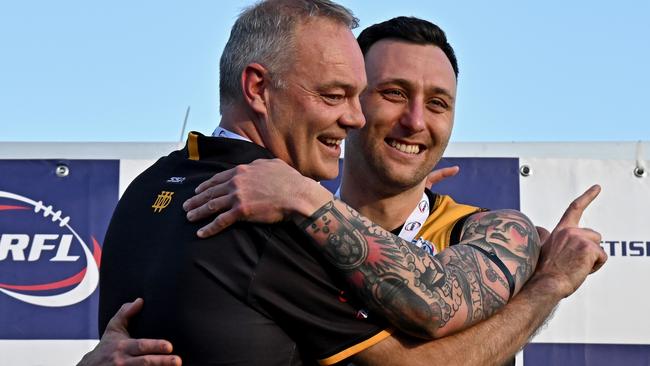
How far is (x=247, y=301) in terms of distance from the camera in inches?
107

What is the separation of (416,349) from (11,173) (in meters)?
4.10

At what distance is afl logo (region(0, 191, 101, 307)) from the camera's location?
614 centimetres

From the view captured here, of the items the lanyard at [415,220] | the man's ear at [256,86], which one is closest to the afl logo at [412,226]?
the lanyard at [415,220]

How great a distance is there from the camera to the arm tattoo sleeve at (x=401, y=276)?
2779 millimetres

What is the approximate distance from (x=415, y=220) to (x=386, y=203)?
0.75ft

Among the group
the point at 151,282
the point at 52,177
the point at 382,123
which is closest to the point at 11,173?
the point at 52,177

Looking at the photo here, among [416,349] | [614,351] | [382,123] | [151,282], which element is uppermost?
[382,123]

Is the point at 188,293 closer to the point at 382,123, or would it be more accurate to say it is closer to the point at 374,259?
the point at 374,259

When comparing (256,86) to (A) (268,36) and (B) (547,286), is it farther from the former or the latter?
(B) (547,286)

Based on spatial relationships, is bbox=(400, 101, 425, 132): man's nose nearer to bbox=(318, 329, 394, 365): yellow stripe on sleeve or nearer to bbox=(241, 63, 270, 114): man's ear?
bbox=(241, 63, 270, 114): man's ear

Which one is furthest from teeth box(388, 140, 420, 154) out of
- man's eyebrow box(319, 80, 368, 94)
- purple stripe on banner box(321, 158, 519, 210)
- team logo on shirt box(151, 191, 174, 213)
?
purple stripe on banner box(321, 158, 519, 210)

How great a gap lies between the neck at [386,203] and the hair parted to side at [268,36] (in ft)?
2.94

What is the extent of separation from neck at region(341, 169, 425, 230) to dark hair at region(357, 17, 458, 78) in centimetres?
51

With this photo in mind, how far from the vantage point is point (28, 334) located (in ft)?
20.0
